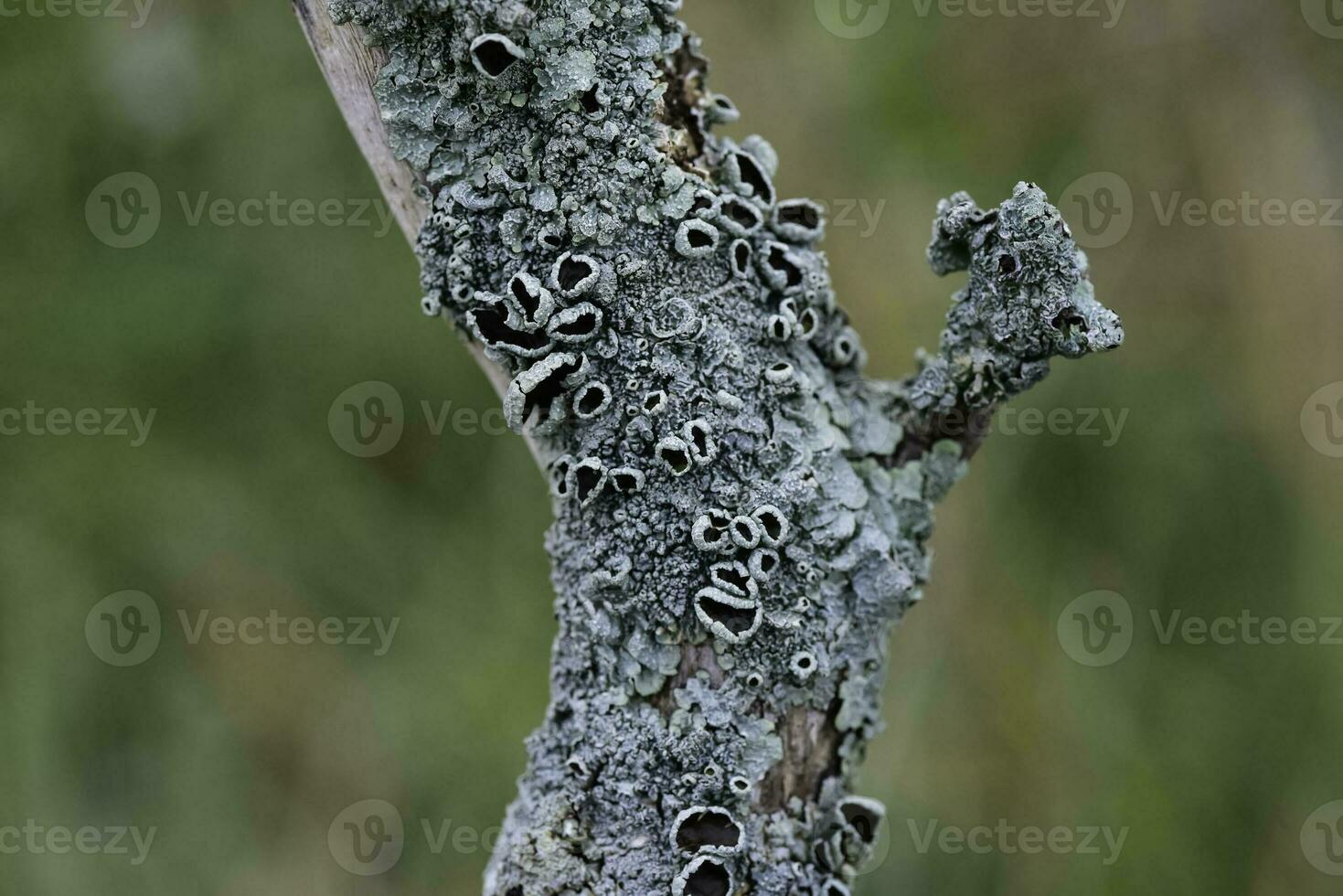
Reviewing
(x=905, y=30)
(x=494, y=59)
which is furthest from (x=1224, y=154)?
(x=494, y=59)

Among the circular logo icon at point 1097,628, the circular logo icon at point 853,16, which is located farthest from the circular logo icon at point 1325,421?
the circular logo icon at point 853,16

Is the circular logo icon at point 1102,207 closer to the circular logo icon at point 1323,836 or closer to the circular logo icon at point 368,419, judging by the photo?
the circular logo icon at point 1323,836

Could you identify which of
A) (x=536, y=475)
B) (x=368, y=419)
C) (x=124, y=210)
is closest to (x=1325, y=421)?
(x=536, y=475)

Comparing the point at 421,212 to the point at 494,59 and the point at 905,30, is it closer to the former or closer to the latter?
the point at 494,59

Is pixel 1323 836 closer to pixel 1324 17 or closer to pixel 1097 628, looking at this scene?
pixel 1097 628

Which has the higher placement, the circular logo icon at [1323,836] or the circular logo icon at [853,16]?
the circular logo icon at [853,16]

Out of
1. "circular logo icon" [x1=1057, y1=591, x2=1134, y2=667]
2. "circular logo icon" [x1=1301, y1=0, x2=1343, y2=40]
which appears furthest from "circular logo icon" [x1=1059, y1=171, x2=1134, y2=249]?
"circular logo icon" [x1=1057, y1=591, x2=1134, y2=667]
